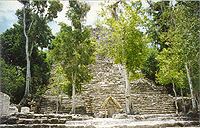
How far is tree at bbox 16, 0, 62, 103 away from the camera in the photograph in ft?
55.5

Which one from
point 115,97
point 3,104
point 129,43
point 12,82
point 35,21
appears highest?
point 35,21

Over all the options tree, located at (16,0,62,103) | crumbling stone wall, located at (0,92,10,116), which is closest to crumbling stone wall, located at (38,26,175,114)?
tree, located at (16,0,62,103)

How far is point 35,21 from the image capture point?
673 inches

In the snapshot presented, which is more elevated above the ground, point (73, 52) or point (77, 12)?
point (77, 12)

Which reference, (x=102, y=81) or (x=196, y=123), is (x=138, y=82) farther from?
(x=196, y=123)

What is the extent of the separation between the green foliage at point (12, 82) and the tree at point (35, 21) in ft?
6.55

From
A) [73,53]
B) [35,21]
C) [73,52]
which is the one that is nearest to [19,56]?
[35,21]

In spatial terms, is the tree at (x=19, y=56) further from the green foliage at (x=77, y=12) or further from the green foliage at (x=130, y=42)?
the green foliage at (x=130, y=42)

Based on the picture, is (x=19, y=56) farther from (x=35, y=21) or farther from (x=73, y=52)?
→ (x=73, y=52)

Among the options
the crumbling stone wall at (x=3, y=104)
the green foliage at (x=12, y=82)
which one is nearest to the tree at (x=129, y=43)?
the crumbling stone wall at (x=3, y=104)

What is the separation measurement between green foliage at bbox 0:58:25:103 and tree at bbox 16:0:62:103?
6.55 ft

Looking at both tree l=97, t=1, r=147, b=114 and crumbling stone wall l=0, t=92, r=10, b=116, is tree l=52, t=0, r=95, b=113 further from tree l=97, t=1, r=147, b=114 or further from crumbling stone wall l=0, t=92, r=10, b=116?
crumbling stone wall l=0, t=92, r=10, b=116

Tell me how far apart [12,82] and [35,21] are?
706 centimetres

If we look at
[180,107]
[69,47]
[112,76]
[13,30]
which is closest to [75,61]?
[69,47]
